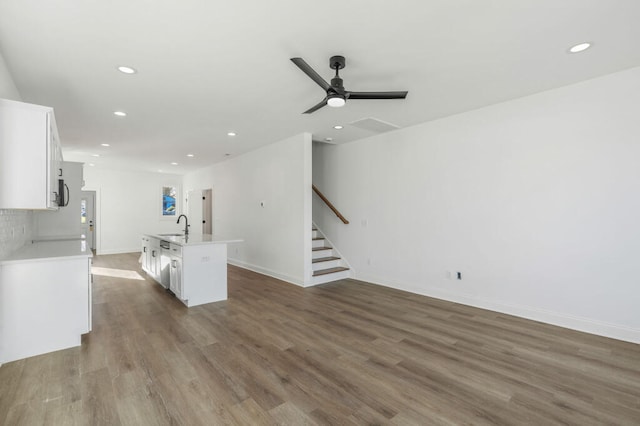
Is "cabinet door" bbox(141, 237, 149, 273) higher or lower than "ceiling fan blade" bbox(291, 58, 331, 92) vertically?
lower

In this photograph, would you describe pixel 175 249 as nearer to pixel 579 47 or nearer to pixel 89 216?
pixel 579 47

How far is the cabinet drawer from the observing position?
4.11 metres

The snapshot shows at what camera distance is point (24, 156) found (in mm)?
2295

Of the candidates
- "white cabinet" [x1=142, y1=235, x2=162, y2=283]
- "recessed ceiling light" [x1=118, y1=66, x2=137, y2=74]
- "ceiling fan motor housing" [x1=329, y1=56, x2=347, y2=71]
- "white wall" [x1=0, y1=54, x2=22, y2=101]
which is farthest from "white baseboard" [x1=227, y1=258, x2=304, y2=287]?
"white wall" [x1=0, y1=54, x2=22, y2=101]

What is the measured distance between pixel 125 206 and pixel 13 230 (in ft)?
23.1

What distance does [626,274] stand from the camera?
3.01 metres

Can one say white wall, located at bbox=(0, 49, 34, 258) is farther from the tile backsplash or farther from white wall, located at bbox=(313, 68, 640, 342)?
white wall, located at bbox=(313, 68, 640, 342)

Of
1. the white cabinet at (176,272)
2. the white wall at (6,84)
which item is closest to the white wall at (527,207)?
the white cabinet at (176,272)

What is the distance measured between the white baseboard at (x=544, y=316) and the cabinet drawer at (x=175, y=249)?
363 cm

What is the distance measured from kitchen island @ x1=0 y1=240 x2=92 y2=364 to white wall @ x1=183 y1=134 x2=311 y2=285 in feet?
10.1

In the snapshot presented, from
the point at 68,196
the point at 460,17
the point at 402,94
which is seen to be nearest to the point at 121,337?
the point at 68,196

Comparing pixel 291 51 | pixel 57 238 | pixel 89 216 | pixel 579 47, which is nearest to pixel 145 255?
pixel 57 238

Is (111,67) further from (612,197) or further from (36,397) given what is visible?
(612,197)

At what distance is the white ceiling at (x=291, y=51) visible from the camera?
2074 mm
